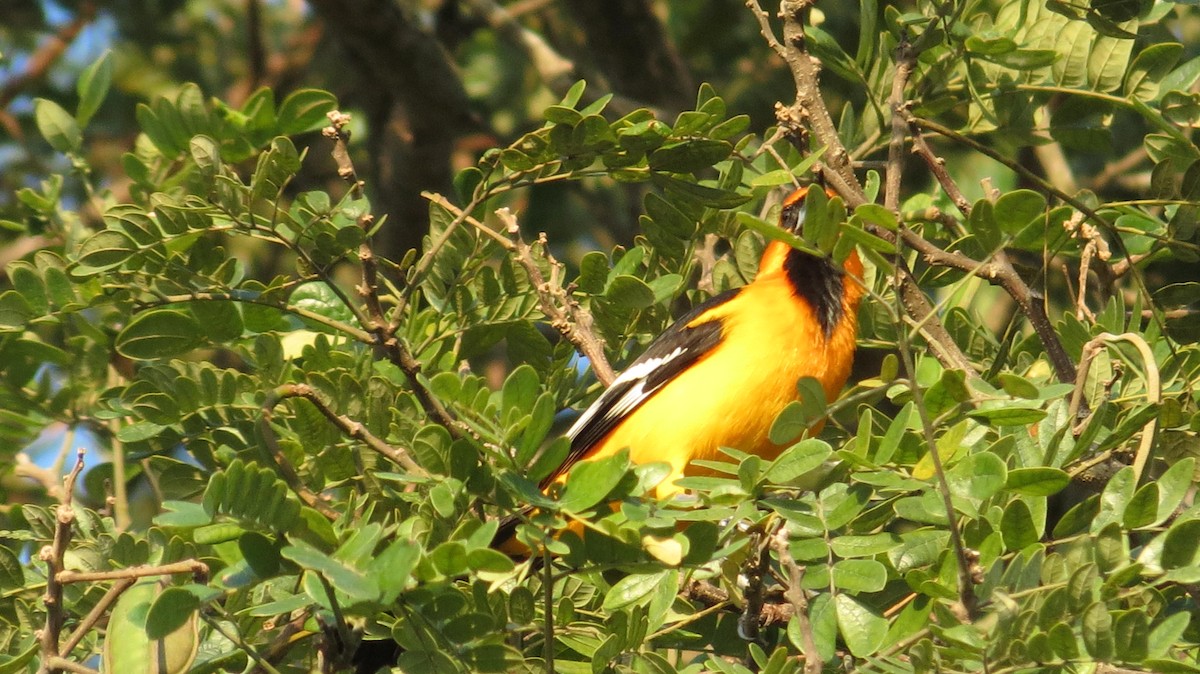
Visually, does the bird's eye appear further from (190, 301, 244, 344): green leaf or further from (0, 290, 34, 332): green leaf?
(0, 290, 34, 332): green leaf

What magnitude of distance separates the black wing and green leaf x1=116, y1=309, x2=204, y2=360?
965 mm

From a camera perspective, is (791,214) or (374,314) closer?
(374,314)

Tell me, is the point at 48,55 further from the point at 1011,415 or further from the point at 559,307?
the point at 1011,415

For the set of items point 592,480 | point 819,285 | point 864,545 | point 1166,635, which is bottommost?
point 819,285

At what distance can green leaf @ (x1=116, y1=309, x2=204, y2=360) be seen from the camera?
119 inches

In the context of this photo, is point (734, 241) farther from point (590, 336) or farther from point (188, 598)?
point (188, 598)

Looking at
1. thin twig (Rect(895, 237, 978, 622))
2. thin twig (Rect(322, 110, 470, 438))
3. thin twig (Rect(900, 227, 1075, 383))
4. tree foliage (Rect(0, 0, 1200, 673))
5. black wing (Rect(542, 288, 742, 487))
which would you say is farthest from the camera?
black wing (Rect(542, 288, 742, 487))

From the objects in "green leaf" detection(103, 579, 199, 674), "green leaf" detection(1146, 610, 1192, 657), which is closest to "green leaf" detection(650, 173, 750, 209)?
"green leaf" detection(1146, 610, 1192, 657)

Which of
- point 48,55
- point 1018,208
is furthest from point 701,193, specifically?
point 48,55

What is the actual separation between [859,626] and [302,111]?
226 cm

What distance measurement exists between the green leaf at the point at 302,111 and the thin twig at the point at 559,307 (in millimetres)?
875

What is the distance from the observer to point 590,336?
3258 mm

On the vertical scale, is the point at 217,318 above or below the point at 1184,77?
above

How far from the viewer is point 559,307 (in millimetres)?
3166
